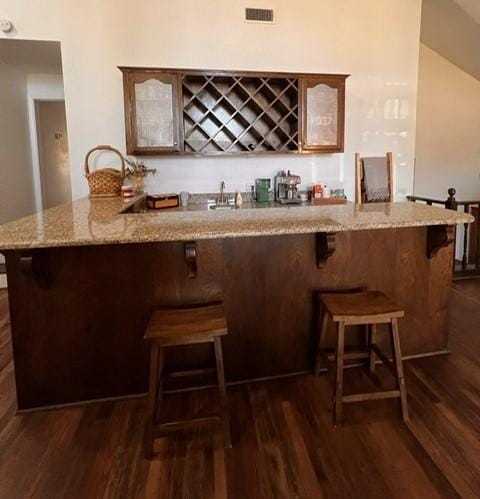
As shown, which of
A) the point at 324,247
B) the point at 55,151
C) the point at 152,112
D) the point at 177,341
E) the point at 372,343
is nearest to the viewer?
the point at 177,341

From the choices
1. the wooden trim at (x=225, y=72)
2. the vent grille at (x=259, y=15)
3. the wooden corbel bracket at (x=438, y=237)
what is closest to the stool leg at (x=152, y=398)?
the wooden corbel bracket at (x=438, y=237)

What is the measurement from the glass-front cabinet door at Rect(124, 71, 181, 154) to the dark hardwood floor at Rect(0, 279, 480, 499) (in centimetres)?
221

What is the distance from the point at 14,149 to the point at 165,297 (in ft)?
11.8

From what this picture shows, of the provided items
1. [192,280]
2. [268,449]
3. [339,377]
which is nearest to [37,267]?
[192,280]

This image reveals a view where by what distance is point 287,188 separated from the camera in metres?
4.05

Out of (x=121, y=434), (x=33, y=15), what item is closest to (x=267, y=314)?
(x=121, y=434)

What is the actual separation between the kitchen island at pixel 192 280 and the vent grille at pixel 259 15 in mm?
2392

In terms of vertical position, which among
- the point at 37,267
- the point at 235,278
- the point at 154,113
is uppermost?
the point at 154,113

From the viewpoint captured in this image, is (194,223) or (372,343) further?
(372,343)

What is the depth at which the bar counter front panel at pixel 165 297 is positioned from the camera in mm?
2031

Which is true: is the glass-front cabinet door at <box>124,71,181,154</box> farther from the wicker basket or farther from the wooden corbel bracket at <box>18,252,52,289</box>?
the wooden corbel bracket at <box>18,252,52,289</box>

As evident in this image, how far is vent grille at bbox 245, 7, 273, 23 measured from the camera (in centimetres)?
382

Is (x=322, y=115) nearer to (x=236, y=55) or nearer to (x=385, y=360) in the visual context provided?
(x=236, y=55)

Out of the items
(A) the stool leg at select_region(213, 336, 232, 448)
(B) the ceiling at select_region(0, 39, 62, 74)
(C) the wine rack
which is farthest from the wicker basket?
(A) the stool leg at select_region(213, 336, 232, 448)
